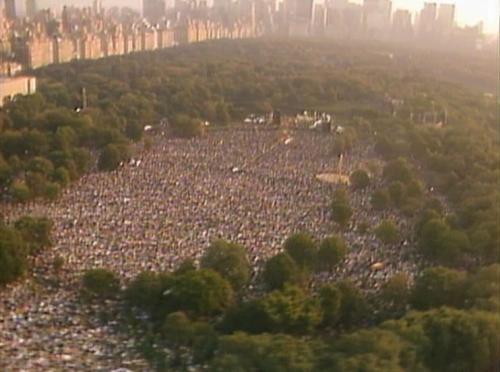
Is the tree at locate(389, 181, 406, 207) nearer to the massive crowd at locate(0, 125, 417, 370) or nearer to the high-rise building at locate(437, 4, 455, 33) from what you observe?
the massive crowd at locate(0, 125, 417, 370)

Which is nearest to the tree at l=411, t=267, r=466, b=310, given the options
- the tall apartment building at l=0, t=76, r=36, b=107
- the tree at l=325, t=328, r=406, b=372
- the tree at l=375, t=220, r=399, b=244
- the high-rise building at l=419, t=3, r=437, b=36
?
the tree at l=325, t=328, r=406, b=372

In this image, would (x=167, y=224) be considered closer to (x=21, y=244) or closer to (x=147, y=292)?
(x=21, y=244)

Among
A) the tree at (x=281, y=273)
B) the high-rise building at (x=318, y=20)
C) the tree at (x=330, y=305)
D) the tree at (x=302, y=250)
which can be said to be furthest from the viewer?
the high-rise building at (x=318, y=20)

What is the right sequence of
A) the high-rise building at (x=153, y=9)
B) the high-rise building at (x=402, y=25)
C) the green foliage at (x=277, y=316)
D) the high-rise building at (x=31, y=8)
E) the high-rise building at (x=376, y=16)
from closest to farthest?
the green foliage at (x=277, y=316) < the high-rise building at (x=31, y=8) < the high-rise building at (x=402, y=25) < the high-rise building at (x=376, y=16) < the high-rise building at (x=153, y=9)

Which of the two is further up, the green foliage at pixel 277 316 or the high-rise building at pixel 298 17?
the high-rise building at pixel 298 17

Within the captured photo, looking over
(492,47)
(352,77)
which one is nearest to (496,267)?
(352,77)

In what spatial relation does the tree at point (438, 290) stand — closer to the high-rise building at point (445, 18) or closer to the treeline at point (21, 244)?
the treeline at point (21, 244)

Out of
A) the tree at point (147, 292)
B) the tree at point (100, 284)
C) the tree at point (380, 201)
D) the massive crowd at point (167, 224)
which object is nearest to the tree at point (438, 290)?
the massive crowd at point (167, 224)

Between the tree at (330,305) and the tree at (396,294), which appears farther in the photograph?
the tree at (396,294)
